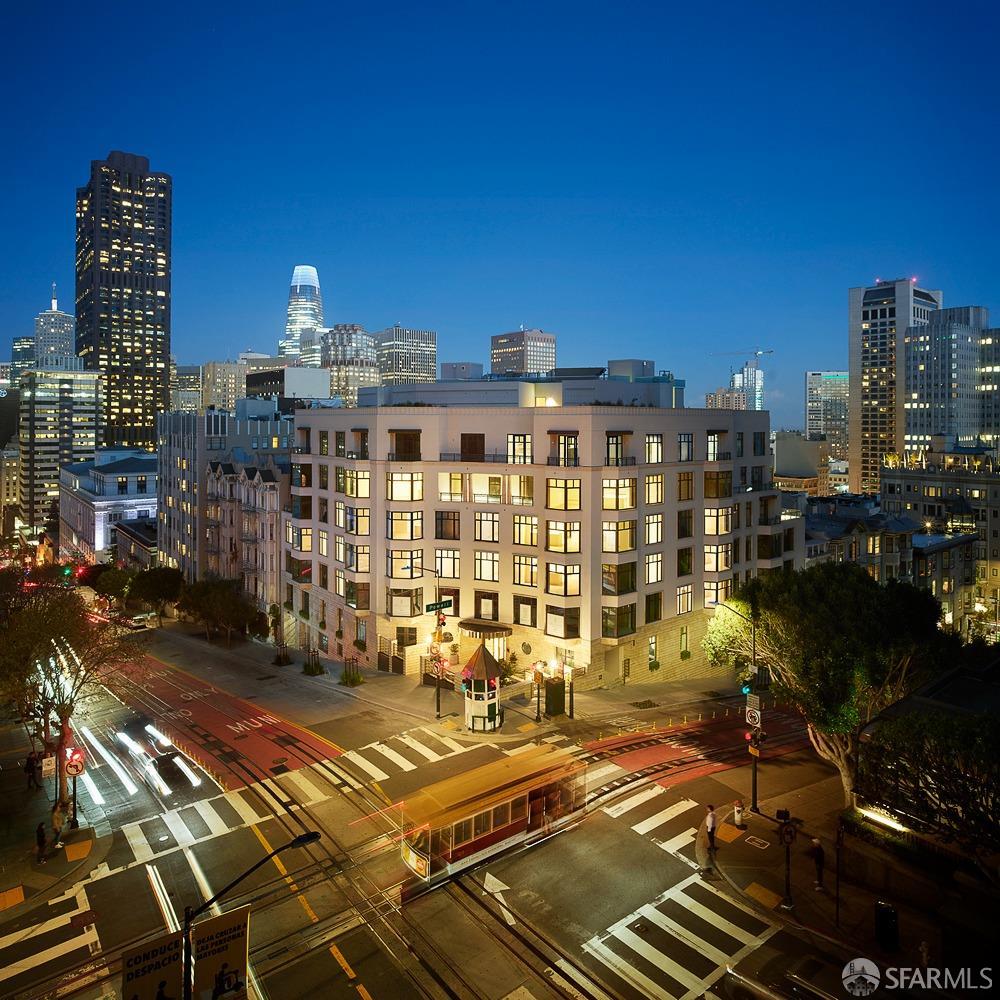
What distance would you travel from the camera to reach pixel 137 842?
102ft

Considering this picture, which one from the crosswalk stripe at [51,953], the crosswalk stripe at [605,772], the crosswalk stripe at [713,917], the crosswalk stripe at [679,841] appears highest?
the crosswalk stripe at [51,953]

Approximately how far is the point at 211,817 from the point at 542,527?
28.8 metres

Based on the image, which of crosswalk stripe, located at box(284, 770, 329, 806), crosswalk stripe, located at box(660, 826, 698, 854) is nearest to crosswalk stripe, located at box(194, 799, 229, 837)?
crosswalk stripe, located at box(284, 770, 329, 806)

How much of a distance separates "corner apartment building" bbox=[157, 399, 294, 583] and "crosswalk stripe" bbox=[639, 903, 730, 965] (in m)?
70.0

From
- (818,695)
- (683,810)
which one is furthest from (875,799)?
(683,810)

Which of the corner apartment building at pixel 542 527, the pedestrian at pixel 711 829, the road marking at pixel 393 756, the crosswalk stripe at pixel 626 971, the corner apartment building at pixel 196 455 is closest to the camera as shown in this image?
the crosswalk stripe at pixel 626 971

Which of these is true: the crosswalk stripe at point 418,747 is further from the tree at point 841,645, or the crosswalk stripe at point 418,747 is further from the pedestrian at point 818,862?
the pedestrian at point 818,862

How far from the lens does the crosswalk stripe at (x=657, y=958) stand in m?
22.7

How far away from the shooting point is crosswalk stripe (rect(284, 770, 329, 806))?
34.8 m

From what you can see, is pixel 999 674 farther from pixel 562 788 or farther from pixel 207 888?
pixel 207 888

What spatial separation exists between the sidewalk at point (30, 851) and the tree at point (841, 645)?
30.9 meters

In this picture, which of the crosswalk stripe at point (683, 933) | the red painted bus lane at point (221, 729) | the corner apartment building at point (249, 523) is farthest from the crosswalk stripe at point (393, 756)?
the corner apartment building at point (249, 523)

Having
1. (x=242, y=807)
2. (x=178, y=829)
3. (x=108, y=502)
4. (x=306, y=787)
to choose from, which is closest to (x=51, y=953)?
(x=178, y=829)

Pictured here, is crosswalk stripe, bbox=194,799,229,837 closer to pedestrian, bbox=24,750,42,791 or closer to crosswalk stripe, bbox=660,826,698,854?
pedestrian, bbox=24,750,42,791
